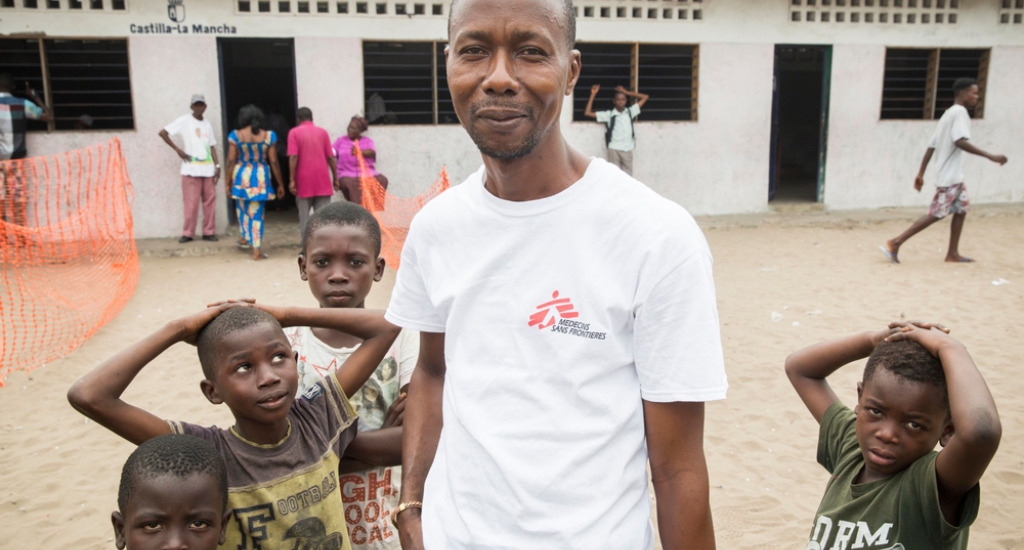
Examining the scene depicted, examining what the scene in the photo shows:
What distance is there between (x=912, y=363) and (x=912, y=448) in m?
0.21

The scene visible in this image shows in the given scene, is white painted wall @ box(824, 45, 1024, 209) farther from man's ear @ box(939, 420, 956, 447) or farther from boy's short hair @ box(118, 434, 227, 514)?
boy's short hair @ box(118, 434, 227, 514)

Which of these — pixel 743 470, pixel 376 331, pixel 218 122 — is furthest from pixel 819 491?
pixel 218 122

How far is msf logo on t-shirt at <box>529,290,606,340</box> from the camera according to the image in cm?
132

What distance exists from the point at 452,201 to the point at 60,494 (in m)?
3.38

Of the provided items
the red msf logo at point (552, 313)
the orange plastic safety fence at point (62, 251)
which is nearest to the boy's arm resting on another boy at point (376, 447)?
the red msf logo at point (552, 313)

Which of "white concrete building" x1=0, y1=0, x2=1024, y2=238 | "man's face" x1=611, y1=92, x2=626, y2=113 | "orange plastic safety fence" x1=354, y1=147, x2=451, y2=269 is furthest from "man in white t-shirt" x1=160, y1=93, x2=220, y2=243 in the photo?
"man's face" x1=611, y1=92, x2=626, y2=113

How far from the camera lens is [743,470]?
3.94 meters

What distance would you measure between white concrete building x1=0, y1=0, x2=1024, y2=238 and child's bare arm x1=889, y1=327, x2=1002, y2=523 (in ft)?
31.0

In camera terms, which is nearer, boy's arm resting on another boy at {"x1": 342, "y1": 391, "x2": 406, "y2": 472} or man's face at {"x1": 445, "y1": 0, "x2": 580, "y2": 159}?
man's face at {"x1": 445, "y1": 0, "x2": 580, "y2": 159}

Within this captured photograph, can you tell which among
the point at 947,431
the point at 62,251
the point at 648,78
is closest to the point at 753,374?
the point at 947,431

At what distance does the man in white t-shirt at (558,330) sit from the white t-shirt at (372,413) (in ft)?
2.73

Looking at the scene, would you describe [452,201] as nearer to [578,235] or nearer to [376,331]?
[578,235]

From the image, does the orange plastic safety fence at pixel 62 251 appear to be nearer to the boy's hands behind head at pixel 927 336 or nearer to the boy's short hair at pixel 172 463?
the boy's short hair at pixel 172 463

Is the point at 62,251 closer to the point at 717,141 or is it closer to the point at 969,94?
the point at 717,141
